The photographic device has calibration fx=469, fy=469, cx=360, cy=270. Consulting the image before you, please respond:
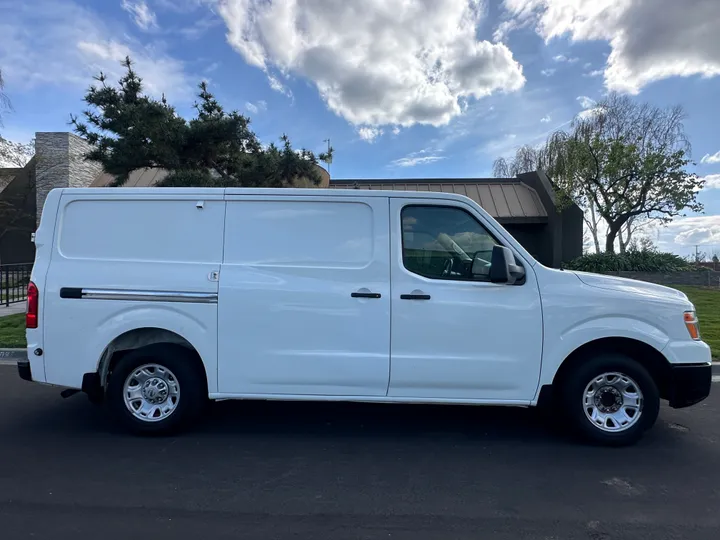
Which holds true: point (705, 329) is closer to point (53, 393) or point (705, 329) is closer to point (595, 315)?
point (595, 315)

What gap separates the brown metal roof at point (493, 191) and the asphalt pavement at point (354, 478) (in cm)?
1426

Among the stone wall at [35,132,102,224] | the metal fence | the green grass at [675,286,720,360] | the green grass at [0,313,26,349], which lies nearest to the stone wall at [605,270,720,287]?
the green grass at [675,286,720,360]

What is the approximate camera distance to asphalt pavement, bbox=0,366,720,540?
2971 mm

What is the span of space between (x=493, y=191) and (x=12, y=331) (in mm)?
16933

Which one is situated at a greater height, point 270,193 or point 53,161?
point 53,161

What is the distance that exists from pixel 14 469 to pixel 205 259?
87.0 inches

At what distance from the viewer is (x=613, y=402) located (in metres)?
4.16

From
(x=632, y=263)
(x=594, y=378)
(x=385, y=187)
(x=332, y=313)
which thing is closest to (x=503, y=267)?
(x=594, y=378)

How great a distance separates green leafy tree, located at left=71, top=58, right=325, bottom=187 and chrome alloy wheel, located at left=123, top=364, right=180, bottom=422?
23.1 ft

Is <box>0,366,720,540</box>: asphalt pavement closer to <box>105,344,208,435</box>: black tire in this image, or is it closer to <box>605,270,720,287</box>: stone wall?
<box>105,344,208,435</box>: black tire

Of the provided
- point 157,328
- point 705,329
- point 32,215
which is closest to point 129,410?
point 157,328

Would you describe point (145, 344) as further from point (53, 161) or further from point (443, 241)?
point (53, 161)

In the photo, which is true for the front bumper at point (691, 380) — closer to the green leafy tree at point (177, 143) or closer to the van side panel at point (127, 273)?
the van side panel at point (127, 273)

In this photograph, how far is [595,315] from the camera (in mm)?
4078
